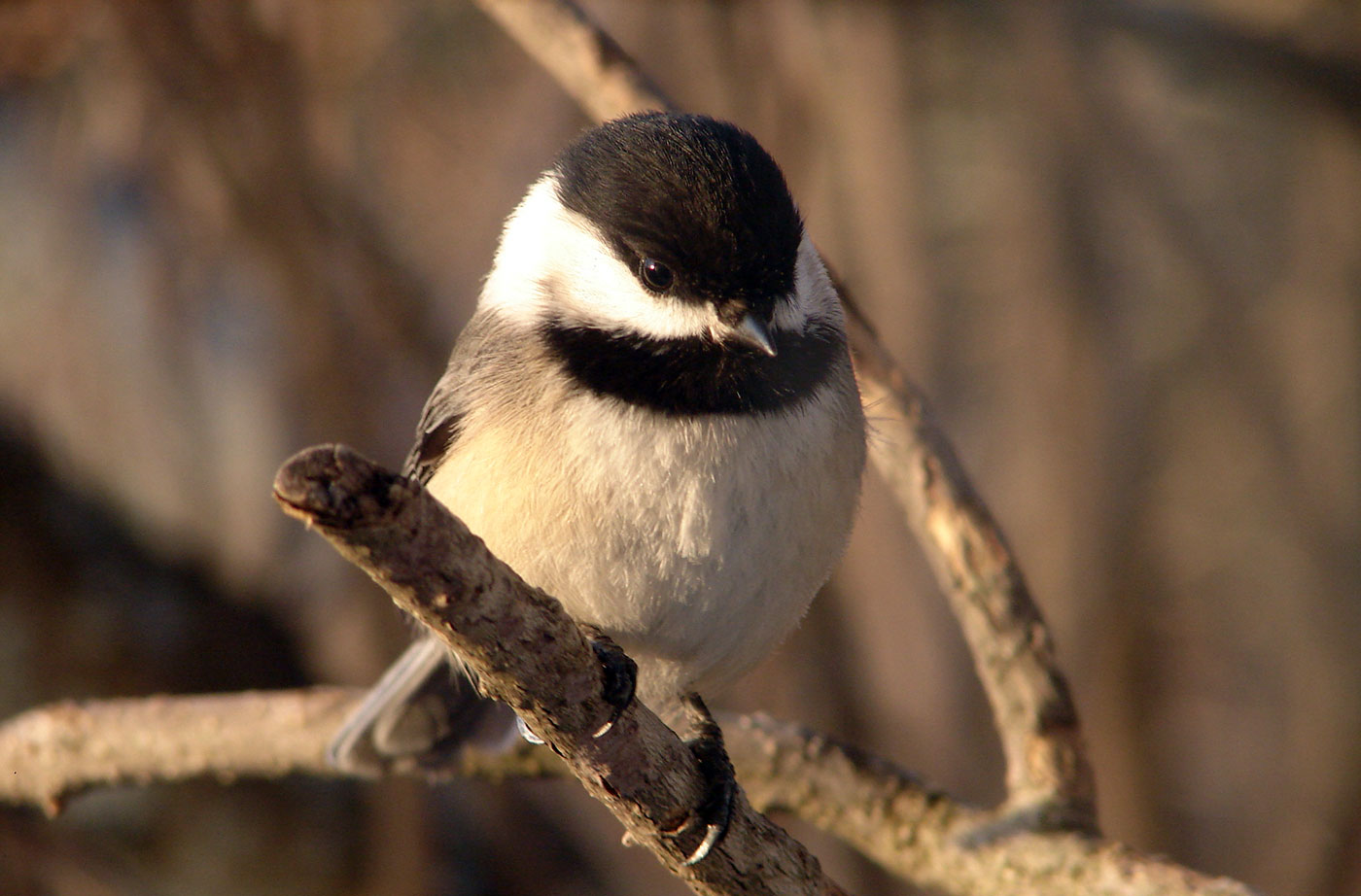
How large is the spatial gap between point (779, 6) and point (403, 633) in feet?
7.79

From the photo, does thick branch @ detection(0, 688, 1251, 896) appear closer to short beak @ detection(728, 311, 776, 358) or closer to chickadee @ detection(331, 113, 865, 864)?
chickadee @ detection(331, 113, 865, 864)

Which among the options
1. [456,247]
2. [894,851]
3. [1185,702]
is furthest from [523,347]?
[1185,702]

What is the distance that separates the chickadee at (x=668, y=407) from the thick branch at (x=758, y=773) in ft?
1.87

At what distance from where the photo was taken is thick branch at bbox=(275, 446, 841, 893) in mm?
1143

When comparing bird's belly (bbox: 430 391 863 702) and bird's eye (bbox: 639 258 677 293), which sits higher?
bird's eye (bbox: 639 258 677 293)

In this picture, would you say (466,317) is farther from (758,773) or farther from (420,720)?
(758,773)

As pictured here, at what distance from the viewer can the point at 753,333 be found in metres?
1.69

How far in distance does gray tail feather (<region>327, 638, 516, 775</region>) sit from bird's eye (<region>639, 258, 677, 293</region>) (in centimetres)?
104

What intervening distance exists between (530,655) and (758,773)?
3.86 ft

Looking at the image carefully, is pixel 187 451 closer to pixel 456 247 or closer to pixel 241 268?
pixel 241 268

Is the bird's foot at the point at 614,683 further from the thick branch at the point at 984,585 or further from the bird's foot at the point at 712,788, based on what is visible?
the thick branch at the point at 984,585

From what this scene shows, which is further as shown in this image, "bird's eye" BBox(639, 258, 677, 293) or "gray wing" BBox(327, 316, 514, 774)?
"gray wing" BBox(327, 316, 514, 774)

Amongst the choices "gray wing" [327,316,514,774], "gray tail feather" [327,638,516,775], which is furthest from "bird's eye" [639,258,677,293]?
"gray tail feather" [327,638,516,775]

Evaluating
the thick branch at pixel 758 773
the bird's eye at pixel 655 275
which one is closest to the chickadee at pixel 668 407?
the bird's eye at pixel 655 275
